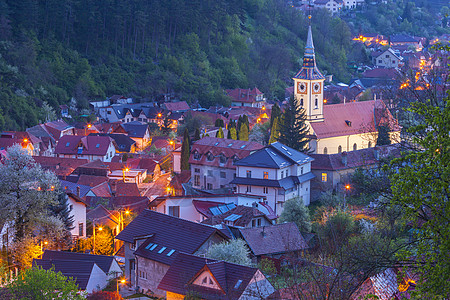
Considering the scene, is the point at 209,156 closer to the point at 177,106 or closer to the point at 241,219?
the point at 241,219

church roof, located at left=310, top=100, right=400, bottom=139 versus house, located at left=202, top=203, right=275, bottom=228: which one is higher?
church roof, located at left=310, top=100, right=400, bottom=139

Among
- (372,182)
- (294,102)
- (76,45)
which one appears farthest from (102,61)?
(372,182)

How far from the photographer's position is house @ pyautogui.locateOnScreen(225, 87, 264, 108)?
264 ft

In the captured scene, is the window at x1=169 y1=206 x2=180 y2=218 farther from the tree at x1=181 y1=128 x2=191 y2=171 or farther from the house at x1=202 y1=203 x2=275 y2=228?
the tree at x1=181 y1=128 x2=191 y2=171

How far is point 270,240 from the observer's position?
27469 mm

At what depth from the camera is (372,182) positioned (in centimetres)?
1575

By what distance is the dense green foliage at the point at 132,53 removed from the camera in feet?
227

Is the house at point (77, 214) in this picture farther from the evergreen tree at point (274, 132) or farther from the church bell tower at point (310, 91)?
the church bell tower at point (310, 91)

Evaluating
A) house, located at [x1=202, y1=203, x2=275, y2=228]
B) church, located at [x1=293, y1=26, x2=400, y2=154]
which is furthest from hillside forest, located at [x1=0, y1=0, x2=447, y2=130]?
house, located at [x1=202, y1=203, x2=275, y2=228]

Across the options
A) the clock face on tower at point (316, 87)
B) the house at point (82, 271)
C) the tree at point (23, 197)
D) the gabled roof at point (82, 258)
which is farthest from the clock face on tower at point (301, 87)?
the house at point (82, 271)

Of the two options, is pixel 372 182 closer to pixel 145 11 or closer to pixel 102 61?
pixel 102 61

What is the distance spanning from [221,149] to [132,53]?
42.6 meters

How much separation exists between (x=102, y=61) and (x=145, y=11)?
32.0ft

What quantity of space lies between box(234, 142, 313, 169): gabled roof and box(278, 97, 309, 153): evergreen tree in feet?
19.9
